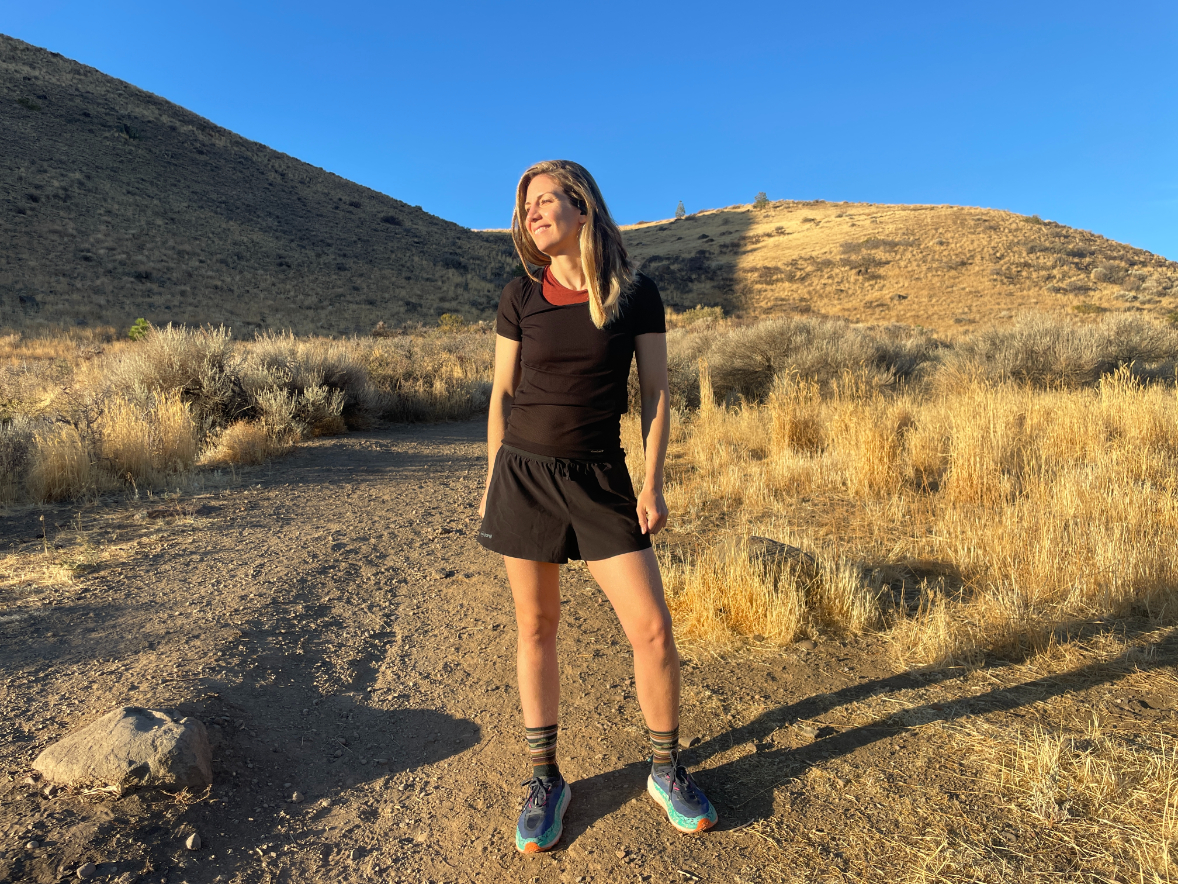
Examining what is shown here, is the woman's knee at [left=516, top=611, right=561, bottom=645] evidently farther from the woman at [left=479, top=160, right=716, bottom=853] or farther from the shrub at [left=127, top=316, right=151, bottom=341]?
the shrub at [left=127, top=316, right=151, bottom=341]

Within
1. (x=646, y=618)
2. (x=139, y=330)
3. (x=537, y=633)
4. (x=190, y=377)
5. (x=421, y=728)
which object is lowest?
(x=421, y=728)

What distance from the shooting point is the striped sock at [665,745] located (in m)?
2.17

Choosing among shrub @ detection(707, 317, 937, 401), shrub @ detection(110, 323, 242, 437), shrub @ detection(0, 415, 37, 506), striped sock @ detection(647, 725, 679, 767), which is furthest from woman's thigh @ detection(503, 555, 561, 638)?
shrub @ detection(707, 317, 937, 401)

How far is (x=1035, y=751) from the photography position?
2334mm

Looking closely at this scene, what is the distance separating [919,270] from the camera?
35.3 meters

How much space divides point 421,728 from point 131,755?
3.31ft

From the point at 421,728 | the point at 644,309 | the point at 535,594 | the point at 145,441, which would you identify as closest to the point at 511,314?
the point at 644,309

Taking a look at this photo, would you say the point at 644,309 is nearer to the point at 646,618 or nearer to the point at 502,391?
the point at 502,391

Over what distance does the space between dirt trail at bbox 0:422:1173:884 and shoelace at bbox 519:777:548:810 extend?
13cm

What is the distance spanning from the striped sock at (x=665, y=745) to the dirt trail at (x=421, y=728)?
0.66 ft

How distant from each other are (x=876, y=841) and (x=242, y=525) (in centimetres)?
483

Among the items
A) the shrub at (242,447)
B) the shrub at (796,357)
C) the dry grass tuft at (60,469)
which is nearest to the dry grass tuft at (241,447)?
the shrub at (242,447)

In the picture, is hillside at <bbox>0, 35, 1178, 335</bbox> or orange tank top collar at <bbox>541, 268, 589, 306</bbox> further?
hillside at <bbox>0, 35, 1178, 335</bbox>

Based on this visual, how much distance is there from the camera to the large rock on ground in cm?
221
